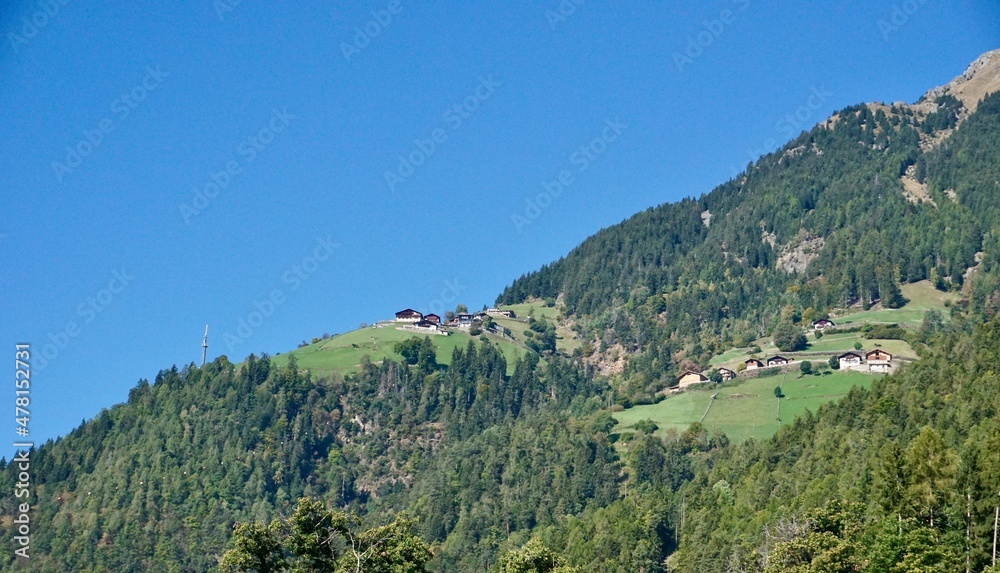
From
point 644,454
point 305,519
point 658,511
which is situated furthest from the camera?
point 644,454

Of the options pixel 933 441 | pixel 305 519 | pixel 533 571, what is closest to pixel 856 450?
pixel 933 441

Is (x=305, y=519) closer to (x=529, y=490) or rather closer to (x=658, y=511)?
(x=658, y=511)

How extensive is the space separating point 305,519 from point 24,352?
16371mm

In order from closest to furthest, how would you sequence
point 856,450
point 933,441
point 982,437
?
point 933,441 < point 982,437 < point 856,450

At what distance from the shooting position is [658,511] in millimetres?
141250

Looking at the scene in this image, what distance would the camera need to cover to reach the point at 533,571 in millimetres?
67750

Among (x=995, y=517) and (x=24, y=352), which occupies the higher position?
(x=24, y=352)

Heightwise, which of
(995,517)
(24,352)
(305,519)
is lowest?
(995,517)

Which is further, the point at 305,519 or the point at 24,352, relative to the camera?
the point at 305,519

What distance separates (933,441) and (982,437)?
1094cm

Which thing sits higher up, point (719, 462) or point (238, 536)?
point (719, 462)

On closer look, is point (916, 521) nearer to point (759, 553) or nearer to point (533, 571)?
point (759, 553)

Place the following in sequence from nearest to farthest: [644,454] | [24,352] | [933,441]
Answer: [24,352]
[933,441]
[644,454]

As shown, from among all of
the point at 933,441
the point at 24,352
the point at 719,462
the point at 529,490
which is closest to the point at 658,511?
the point at 719,462
